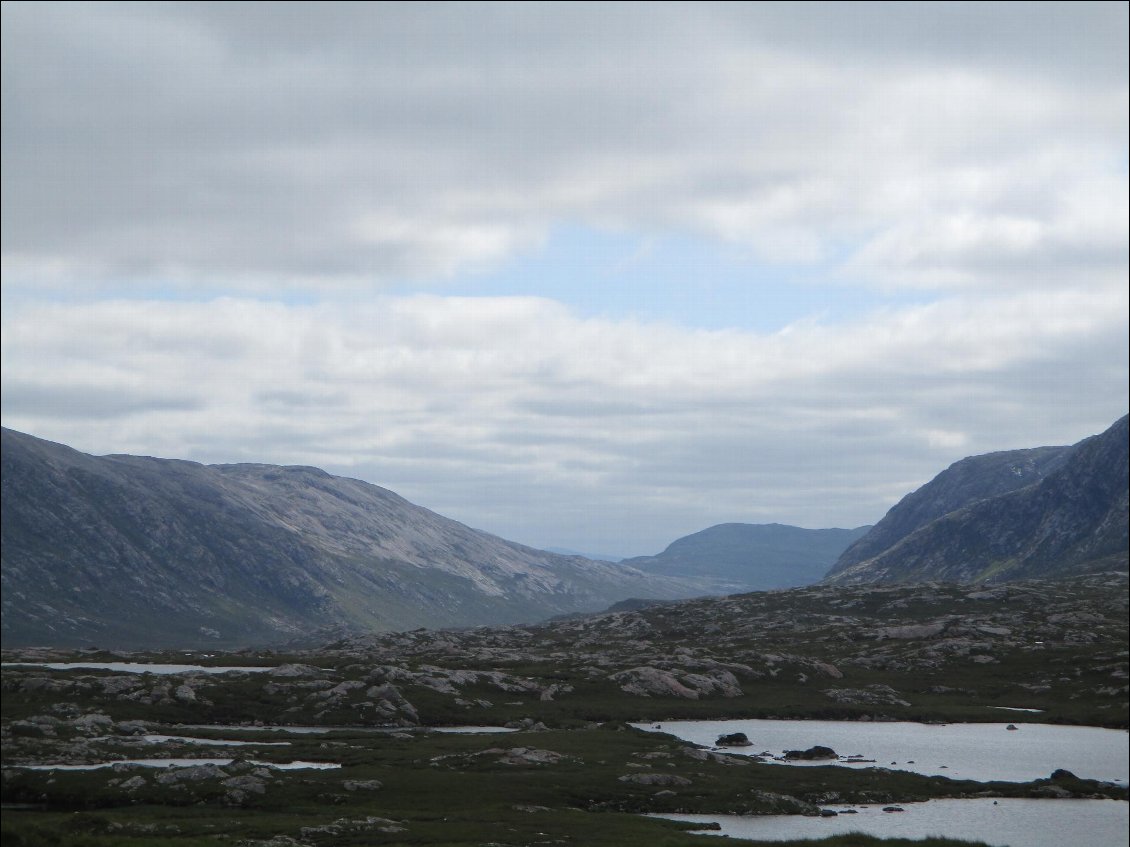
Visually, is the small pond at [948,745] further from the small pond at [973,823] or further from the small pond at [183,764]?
the small pond at [183,764]

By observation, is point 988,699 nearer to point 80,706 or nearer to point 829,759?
point 829,759

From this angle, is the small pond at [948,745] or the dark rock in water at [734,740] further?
the dark rock in water at [734,740]

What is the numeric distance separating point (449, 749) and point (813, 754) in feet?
142

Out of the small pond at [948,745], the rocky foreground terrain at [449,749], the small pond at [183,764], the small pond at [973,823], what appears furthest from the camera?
the small pond at [948,745]

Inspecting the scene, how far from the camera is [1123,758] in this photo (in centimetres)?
12744

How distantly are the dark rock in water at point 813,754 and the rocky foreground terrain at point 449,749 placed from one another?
10851 mm

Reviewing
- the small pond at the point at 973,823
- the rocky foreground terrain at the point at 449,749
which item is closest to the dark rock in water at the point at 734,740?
the rocky foreground terrain at the point at 449,749

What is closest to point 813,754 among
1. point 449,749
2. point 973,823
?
point 973,823

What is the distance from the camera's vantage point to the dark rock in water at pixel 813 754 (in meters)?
128

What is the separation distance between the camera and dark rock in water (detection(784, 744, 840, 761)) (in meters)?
128

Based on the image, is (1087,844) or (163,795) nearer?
(1087,844)

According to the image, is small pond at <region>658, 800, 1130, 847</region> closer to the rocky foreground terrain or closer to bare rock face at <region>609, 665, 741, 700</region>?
the rocky foreground terrain

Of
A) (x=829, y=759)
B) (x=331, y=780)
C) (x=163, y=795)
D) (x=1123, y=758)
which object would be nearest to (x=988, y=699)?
(x=1123, y=758)

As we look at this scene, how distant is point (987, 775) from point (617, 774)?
138 ft
